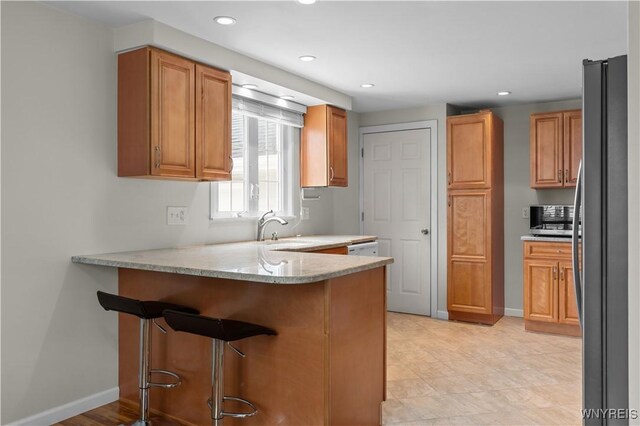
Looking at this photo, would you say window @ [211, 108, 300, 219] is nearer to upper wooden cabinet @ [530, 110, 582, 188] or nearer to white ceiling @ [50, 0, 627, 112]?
white ceiling @ [50, 0, 627, 112]

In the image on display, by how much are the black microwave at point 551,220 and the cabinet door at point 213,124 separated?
10.5 feet

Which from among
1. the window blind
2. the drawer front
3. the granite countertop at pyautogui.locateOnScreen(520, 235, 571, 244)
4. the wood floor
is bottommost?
the wood floor

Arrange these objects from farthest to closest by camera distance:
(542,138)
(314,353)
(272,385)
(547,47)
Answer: (542,138), (547,47), (272,385), (314,353)

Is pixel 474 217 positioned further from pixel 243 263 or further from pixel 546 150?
pixel 243 263

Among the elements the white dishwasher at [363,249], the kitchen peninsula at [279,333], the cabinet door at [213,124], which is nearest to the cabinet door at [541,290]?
the white dishwasher at [363,249]

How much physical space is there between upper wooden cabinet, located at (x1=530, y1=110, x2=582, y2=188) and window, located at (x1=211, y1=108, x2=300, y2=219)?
2384mm

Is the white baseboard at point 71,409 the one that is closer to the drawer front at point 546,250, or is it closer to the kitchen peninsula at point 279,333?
the kitchen peninsula at point 279,333

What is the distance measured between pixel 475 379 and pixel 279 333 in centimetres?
176

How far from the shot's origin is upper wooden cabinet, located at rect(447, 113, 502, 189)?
4.94 meters

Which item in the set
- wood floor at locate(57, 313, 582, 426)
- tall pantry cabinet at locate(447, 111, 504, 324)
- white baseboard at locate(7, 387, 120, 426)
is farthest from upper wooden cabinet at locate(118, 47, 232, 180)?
tall pantry cabinet at locate(447, 111, 504, 324)

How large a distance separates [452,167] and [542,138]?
0.90 meters

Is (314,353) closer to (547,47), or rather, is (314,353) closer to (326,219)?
(547,47)

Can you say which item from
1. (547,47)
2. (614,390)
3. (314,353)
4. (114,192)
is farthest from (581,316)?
(114,192)

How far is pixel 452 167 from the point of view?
16.9 ft
